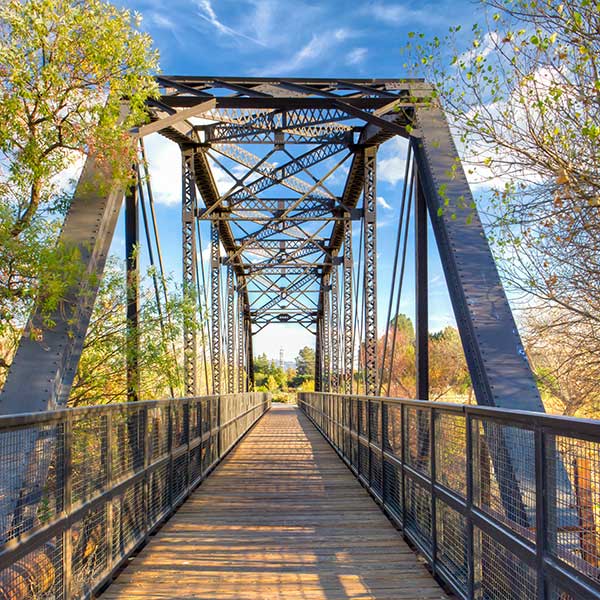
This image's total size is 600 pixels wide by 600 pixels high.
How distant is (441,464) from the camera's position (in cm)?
392

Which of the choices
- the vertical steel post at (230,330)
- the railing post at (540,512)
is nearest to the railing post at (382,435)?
the railing post at (540,512)

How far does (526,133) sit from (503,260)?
1.30m

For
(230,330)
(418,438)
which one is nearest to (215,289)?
(230,330)

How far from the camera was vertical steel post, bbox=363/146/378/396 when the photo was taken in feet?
37.7

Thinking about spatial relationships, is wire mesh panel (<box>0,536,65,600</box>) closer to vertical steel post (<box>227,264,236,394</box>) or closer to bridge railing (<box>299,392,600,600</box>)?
bridge railing (<box>299,392,600,600</box>)

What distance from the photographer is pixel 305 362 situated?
87.8 meters

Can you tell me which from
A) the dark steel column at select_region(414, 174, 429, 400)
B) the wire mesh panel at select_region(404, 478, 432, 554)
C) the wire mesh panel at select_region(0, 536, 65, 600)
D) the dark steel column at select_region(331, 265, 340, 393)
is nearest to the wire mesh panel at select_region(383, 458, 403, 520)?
the wire mesh panel at select_region(404, 478, 432, 554)

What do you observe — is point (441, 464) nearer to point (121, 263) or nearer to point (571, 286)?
point (571, 286)

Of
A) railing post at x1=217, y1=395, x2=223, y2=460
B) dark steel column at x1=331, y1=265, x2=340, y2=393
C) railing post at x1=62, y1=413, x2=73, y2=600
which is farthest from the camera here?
dark steel column at x1=331, y1=265, x2=340, y2=393

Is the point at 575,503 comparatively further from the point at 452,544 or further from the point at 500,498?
the point at 452,544

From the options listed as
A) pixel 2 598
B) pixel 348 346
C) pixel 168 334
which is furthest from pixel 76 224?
pixel 348 346

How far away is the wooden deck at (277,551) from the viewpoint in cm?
380

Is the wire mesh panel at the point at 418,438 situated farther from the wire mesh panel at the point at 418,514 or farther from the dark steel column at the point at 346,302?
the dark steel column at the point at 346,302

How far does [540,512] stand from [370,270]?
10005 mm
